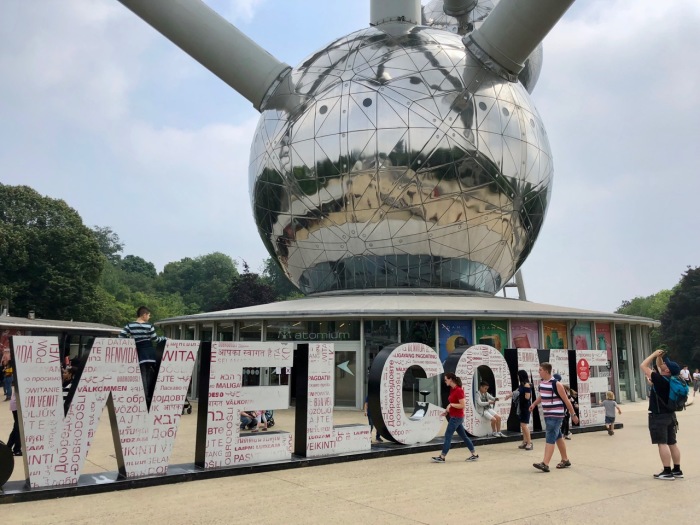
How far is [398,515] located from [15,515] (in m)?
4.16

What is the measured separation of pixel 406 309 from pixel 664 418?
9.30 meters

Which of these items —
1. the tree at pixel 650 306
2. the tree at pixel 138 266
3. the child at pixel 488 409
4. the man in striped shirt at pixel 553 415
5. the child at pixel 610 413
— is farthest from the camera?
the tree at pixel 138 266

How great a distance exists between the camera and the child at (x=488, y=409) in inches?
470

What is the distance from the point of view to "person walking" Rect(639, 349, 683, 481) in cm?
806

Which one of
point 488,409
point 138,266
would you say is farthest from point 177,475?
point 138,266

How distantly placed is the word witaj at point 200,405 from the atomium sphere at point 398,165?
7.76 metres

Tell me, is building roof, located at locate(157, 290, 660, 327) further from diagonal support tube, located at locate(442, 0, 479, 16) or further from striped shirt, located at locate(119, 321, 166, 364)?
diagonal support tube, located at locate(442, 0, 479, 16)

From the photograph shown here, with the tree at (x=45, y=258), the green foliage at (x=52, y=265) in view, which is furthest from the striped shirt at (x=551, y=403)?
the tree at (x=45, y=258)

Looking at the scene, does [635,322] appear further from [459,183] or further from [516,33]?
[516,33]

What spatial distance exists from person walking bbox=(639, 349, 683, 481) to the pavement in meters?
0.26

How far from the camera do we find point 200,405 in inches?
341

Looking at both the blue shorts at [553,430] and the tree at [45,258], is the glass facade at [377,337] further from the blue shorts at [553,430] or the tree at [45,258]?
the tree at [45,258]

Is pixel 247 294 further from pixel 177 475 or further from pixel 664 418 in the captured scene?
pixel 664 418

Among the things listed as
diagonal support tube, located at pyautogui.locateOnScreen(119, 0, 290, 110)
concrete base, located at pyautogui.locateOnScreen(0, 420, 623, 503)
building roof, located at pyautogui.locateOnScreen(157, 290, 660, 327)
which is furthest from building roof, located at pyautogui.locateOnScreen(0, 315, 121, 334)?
concrete base, located at pyautogui.locateOnScreen(0, 420, 623, 503)
